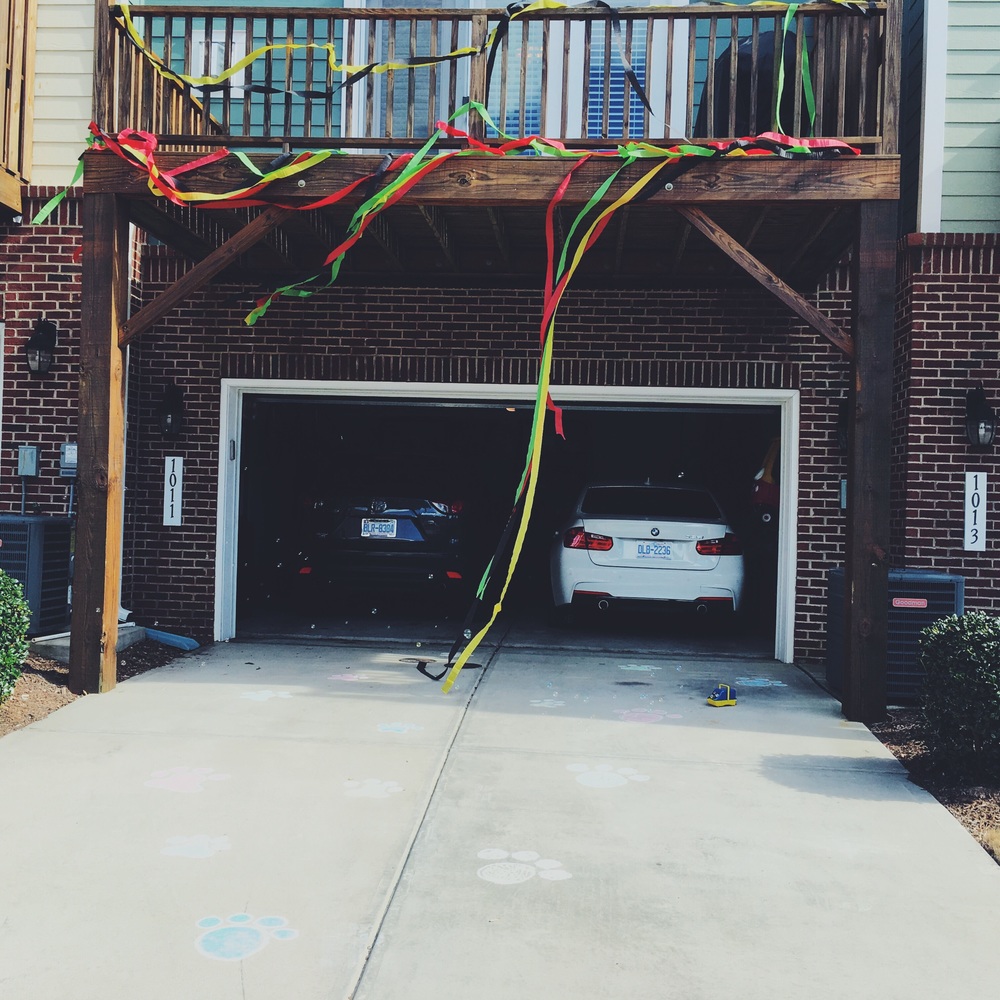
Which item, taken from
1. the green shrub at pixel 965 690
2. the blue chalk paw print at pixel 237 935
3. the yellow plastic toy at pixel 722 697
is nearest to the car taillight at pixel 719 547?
the yellow plastic toy at pixel 722 697

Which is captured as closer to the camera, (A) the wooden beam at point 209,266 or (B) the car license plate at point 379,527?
(A) the wooden beam at point 209,266

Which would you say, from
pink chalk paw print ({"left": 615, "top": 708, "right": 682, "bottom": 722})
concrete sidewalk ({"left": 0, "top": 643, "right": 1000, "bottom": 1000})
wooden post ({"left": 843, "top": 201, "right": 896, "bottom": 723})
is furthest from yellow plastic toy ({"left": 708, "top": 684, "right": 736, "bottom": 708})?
wooden post ({"left": 843, "top": 201, "right": 896, "bottom": 723})

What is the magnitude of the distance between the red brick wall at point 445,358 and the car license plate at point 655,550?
1.05 meters

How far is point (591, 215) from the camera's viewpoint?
646 cm

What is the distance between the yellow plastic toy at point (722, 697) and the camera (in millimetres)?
5965

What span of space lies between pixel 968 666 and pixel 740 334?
389 cm

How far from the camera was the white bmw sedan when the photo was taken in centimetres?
796

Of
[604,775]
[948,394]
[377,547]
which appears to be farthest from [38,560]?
[948,394]

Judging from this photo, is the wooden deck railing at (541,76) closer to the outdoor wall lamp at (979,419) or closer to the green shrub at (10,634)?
the outdoor wall lamp at (979,419)

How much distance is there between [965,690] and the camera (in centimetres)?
443

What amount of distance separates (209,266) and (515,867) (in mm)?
3971

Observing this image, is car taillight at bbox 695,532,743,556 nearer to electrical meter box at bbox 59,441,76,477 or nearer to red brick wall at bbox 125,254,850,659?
red brick wall at bbox 125,254,850,659

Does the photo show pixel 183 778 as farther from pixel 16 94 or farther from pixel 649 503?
pixel 16 94

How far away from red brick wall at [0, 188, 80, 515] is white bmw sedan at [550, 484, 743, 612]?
13.6ft
